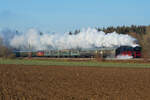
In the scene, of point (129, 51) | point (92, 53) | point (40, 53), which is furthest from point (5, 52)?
point (129, 51)

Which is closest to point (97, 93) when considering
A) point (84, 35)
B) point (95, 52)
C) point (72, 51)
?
point (95, 52)

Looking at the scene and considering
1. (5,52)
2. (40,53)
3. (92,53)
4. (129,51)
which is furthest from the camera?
(5,52)

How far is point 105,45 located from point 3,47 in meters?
33.1

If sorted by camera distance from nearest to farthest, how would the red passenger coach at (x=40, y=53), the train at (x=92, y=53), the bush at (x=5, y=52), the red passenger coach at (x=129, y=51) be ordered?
the red passenger coach at (x=129, y=51) → the train at (x=92, y=53) → the bush at (x=5, y=52) → the red passenger coach at (x=40, y=53)

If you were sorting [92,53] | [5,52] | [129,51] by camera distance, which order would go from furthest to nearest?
1. [5,52]
2. [92,53]
3. [129,51]

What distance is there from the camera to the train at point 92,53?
63.0 metres

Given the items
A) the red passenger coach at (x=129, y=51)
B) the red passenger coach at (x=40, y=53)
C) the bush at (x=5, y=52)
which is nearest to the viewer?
the red passenger coach at (x=129, y=51)

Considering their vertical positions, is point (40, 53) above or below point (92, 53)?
above

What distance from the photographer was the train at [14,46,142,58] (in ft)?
207

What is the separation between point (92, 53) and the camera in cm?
7181

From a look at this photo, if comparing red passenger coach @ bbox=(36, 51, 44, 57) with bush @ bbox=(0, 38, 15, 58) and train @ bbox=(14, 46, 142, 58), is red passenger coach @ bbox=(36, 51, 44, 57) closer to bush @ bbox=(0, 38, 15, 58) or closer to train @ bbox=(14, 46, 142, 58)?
train @ bbox=(14, 46, 142, 58)

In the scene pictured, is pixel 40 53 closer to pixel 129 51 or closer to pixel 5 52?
pixel 5 52

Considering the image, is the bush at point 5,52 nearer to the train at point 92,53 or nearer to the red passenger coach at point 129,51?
the train at point 92,53

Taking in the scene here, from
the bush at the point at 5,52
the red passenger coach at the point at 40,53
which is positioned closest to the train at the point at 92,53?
the red passenger coach at the point at 40,53
